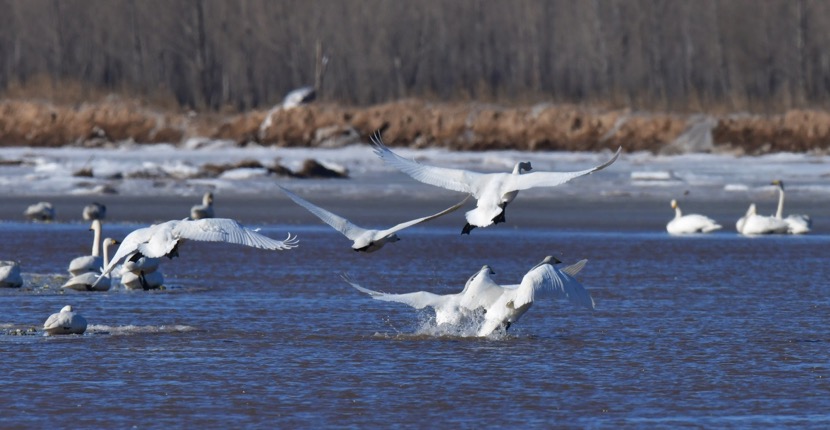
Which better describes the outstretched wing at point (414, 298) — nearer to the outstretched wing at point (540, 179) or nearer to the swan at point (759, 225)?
the outstretched wing at point (540, 179)

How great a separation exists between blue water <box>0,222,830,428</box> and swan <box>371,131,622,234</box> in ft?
3.09

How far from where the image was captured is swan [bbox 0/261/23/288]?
13703mm

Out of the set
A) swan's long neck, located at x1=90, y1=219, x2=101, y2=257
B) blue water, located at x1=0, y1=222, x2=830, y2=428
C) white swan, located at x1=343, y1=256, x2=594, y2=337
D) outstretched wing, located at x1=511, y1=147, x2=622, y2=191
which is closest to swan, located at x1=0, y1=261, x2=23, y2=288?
blue water, located at x1=0, y1=222, x2=830, y2=428

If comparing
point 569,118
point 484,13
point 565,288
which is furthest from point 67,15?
point 565,288

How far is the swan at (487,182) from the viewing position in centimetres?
1045

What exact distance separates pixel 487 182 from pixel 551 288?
42.6 inches

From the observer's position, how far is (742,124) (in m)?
32.1

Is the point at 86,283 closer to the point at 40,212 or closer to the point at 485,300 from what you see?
the point at 485,300

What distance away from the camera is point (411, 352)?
1044 centimetres

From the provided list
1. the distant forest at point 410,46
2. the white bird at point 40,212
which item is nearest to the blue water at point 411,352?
the white bird at point 40,212

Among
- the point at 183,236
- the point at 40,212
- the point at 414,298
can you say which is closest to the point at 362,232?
the point at 414,298

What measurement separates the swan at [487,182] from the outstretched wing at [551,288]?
468 mm

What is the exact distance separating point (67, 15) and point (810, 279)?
36.6 metres

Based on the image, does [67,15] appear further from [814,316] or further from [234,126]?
[814,316]
